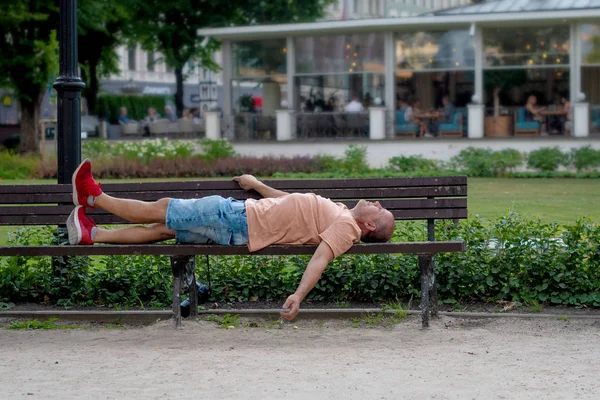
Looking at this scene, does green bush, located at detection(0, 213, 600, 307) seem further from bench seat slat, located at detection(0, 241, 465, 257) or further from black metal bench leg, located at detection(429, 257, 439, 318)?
bench seat slat, located at detection(0, 241, 465, 257)

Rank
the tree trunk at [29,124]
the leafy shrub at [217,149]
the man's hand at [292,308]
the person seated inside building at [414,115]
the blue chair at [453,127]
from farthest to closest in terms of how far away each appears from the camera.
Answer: the tree trunk at [29,124]
the person seated inside building at [414,115]
the blue chair at [453,127]
the leafy shrub at [217,149]
the man's hand at [292,308]

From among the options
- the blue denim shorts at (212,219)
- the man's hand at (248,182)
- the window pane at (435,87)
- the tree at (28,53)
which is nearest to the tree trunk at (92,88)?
the tree at (28,53)

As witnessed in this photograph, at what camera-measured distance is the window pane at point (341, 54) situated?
33844 mm

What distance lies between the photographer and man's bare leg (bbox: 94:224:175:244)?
24.6ft

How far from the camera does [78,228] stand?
24.5ft

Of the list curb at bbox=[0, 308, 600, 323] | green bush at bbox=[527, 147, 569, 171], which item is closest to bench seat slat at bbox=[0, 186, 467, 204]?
curb at bbox=[0, 308, 600, 323]

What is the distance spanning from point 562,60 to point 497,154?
19.4ft

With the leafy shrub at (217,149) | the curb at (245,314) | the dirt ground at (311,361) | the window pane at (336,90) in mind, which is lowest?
the dirt ground at (311,361)

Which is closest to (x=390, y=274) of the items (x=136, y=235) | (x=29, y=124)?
(x=136, y=235)

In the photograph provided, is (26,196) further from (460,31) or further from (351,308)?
(460,31)

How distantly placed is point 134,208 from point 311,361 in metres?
1.84

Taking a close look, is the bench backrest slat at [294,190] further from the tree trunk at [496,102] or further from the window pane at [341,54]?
the window pane at [341,54]

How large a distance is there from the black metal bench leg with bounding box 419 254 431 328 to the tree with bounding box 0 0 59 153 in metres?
26.9

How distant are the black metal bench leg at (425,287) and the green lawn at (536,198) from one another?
484 centimetres
